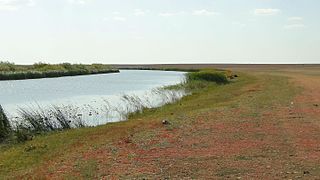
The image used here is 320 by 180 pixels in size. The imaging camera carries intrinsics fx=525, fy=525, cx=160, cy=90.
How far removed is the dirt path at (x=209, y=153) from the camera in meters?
11.1

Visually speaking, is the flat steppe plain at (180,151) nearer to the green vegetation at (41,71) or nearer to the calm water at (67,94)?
the calm water at (67,94)

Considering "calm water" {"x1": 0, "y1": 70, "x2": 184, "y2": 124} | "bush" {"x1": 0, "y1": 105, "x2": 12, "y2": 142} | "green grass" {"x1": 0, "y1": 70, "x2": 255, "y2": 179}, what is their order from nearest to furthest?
"green grass" {"x1": 0, "y1": 70, "x2": 255, "y2": 179} → "bush" {"x1": 0, "y1": 105, "x2": 12, "y2": 142} → "calm water" {"x1": 0, "y1": 70, "x2": 184, "y2": 124}

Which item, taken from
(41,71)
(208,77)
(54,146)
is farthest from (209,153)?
(41,71)

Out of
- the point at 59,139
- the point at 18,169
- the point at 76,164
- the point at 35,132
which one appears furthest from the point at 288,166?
the point at 35,132

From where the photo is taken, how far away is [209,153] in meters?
13.5

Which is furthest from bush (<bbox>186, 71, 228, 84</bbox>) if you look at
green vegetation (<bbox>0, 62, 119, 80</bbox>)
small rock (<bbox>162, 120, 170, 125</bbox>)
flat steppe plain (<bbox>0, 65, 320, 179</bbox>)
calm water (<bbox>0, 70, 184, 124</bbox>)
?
green vegetation (<bbox>0, 62, 119, 80</bbox>)

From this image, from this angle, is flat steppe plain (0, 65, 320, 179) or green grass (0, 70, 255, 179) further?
green grass (0, 70, 255, 179)

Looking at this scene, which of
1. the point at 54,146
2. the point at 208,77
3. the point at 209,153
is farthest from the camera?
the point at 208,77

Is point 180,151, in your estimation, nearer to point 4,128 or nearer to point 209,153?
point 209,153

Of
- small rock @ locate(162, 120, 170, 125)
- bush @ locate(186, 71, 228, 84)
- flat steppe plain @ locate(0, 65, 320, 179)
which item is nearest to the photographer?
flat steppe plain @ locate(0, 65, 320, 179)

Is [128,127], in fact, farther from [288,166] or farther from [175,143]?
[288,166]

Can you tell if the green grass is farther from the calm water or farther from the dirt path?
the calm water

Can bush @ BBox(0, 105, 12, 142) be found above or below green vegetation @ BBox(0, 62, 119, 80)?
above

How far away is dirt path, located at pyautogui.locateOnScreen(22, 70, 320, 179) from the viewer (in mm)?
11109
